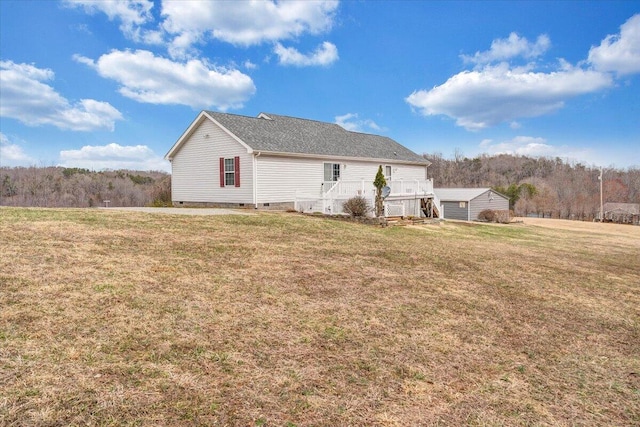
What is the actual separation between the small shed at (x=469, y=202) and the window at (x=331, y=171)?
1774cm

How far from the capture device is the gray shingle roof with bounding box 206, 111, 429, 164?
18703 mm

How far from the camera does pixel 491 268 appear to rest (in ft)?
29.0

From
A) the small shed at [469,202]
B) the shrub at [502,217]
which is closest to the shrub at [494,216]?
the shrub at [502,217]

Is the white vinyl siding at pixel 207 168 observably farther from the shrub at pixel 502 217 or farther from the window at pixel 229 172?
the shrub at pixel 502 217

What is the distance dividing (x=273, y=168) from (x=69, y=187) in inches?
1804

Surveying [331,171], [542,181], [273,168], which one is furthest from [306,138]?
[542,181]

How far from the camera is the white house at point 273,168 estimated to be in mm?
17844

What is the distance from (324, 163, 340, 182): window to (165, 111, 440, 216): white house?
0.06 meters

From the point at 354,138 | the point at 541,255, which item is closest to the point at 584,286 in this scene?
the point at 541,255

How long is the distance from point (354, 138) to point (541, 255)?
16.0m

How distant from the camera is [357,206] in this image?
15914 millimetres

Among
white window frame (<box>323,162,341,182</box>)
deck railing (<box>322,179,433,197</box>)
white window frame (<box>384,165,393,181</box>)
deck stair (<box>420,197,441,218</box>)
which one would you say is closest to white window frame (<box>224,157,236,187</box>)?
deck railing (<box>322,179,433,197</box>)

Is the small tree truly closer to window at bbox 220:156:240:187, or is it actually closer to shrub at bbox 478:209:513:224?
window at bbox 220:156:240:187

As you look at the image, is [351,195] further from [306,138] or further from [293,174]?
[306,138]
